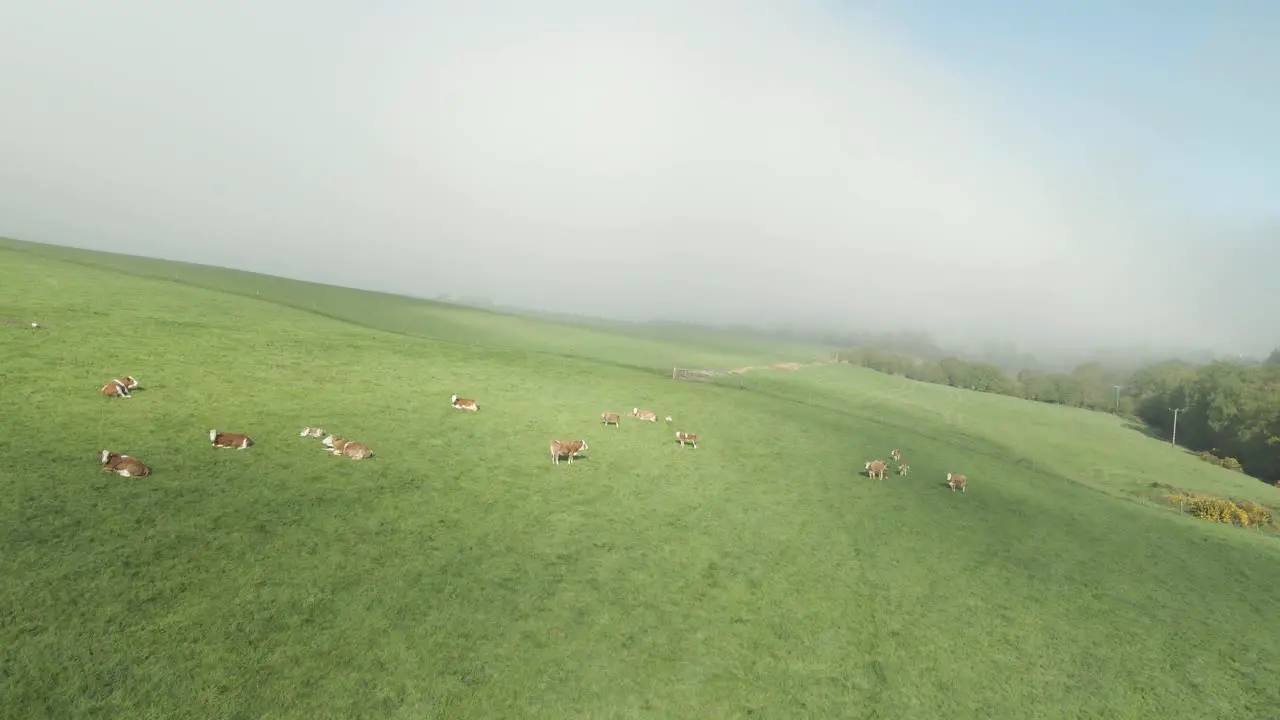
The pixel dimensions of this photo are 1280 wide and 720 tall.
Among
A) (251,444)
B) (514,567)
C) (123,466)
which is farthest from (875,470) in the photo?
(123,466)

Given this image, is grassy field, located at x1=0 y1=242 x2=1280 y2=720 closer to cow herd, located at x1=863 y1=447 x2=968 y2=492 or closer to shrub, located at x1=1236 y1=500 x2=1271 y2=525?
→ cow herd, located at x1=863 y1=447 x2=968 y2=492

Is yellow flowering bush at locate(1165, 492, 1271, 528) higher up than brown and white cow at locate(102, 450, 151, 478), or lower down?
lower down

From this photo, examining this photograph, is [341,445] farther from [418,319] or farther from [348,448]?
[418,319]

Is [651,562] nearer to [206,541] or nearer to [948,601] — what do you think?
[948,601]

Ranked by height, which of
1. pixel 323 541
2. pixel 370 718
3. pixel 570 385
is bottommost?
pixel 370 718

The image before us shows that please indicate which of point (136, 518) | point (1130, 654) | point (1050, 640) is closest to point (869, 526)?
point (1050, 640)

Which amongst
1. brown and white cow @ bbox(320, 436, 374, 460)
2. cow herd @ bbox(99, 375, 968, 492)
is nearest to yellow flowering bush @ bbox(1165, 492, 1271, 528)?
cow herd @ bbox(99, 375, 968, 492)
